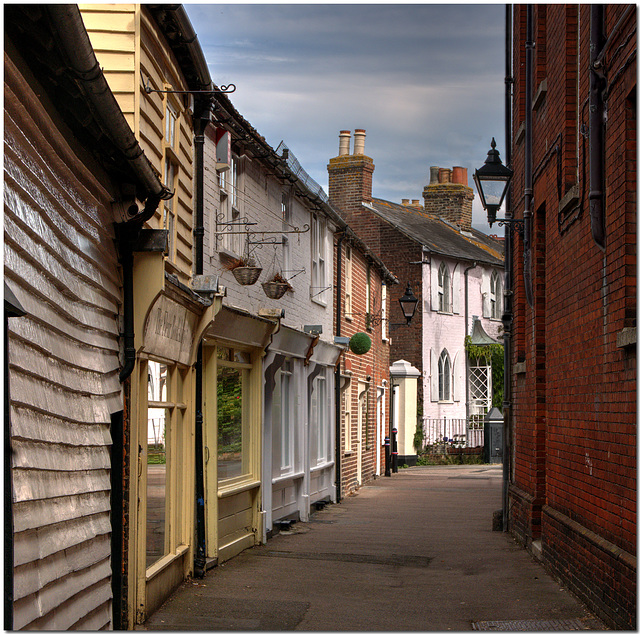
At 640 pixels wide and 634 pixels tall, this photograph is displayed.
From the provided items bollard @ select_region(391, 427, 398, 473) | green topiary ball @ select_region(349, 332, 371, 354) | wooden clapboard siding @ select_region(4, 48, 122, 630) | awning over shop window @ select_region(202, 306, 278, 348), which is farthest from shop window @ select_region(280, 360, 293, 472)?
bollard @ select_region(391, 427, 398, 473)

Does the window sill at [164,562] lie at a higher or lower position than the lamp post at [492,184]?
lower

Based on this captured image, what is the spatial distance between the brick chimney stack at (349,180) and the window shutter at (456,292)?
15.2 ft

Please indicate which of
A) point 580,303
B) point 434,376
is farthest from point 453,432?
point 580,303

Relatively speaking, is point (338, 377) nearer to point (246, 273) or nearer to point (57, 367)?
point (246, 273)

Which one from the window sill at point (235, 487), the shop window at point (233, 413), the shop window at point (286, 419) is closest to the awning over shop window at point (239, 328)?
the shop window at point (233, 413)

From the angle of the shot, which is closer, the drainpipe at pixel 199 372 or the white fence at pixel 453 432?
the drainpipe at pixel 199 372

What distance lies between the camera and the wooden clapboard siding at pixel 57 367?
441 centimetres

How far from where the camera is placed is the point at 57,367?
5.22 m

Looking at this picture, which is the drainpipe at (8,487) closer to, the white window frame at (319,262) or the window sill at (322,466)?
the window sill at (322,466)

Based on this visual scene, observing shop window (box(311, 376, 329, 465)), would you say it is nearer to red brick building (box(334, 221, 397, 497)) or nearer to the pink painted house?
red brick building (box(334, 221, 397, 497))

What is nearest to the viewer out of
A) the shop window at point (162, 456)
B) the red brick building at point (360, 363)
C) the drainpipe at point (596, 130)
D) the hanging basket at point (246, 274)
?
the drainpipe at point (596, 130)

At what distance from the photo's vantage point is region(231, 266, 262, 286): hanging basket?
38.0ft

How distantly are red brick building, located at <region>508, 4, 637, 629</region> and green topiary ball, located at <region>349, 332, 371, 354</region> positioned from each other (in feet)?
26.3

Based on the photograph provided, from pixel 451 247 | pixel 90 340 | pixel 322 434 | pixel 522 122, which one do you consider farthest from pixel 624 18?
A: pixel 451 247
